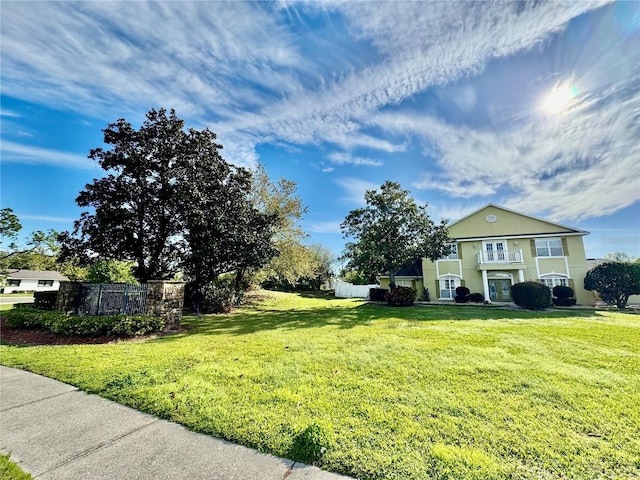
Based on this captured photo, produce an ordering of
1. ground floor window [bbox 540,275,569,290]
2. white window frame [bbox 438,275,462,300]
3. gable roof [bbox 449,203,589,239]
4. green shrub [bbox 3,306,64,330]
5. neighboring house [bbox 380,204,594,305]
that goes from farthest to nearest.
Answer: white window frame [bbox 438,275,462,300], gable roof [bbox 449,203,589,239], neighboring house [bbox 380,204,594,305], ground floor window [bbox 540,275,569,290], green shrub [bbox 3,306,64,330]

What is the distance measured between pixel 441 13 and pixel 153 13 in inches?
326

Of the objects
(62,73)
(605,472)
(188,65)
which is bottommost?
(605,472)

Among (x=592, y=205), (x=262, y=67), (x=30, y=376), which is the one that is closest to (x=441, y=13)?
(x=262, y=67)

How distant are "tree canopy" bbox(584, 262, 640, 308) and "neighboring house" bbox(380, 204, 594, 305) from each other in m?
2.02

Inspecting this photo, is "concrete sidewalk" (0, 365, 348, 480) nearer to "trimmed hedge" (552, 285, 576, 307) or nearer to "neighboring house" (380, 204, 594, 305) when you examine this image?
"neighboring house" (380, 204, 594, 305)

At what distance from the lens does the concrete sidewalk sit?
98.4 inches

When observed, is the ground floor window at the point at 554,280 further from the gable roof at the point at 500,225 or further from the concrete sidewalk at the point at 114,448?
the concrete sidewalk at the point at 114,448

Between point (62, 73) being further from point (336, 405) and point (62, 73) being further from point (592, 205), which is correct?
point (592, 205)

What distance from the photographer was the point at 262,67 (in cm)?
939

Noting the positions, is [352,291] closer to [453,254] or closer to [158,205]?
[453,254]

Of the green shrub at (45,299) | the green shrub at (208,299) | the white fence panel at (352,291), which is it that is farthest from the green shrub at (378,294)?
the green shrub at (45,299)

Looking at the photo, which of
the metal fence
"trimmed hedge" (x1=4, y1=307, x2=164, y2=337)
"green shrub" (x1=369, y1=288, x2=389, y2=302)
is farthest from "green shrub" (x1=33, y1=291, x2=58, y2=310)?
"green shrub" (x1=369, y1=288, x2=389, y2=302)

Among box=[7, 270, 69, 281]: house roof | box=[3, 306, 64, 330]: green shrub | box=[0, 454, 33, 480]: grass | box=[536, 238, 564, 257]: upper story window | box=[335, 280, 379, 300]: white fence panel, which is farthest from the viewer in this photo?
box=[7, 270, 69, 281]: house roof

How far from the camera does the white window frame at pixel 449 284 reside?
75.3 ft
